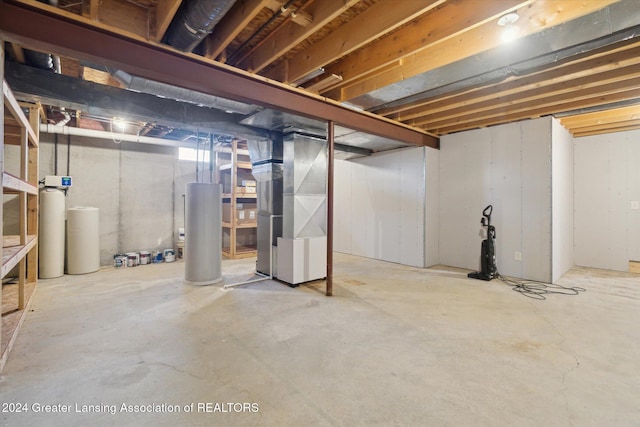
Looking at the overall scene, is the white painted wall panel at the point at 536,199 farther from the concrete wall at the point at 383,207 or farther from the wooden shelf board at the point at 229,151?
the wooden shelf board at the point at 229,151

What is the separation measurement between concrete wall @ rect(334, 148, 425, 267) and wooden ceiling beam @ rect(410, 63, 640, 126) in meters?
1.32

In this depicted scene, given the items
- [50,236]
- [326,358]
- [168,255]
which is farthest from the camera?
[168,255]

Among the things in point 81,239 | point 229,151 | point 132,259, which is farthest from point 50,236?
point 229,151

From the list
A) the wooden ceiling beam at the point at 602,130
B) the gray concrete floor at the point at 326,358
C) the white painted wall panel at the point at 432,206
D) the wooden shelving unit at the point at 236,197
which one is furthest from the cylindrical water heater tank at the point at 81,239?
the wooden ceiling beam at the point at 602,130

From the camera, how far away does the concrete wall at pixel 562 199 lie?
177 inches

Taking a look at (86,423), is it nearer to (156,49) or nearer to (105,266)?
(156,49)

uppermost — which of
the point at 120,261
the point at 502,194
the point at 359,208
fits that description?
the point at 502,194

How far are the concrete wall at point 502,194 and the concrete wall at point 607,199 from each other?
2.01m

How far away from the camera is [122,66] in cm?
234

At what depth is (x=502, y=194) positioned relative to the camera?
16.2 feet

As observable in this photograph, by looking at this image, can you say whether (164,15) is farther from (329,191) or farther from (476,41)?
(476,41)

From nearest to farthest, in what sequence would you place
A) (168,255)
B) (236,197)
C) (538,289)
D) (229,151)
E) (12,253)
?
(12,253), (538,289), (168,255), (236,197), (229,151)

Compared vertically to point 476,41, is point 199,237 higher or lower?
lower

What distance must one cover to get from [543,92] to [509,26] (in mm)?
1736
